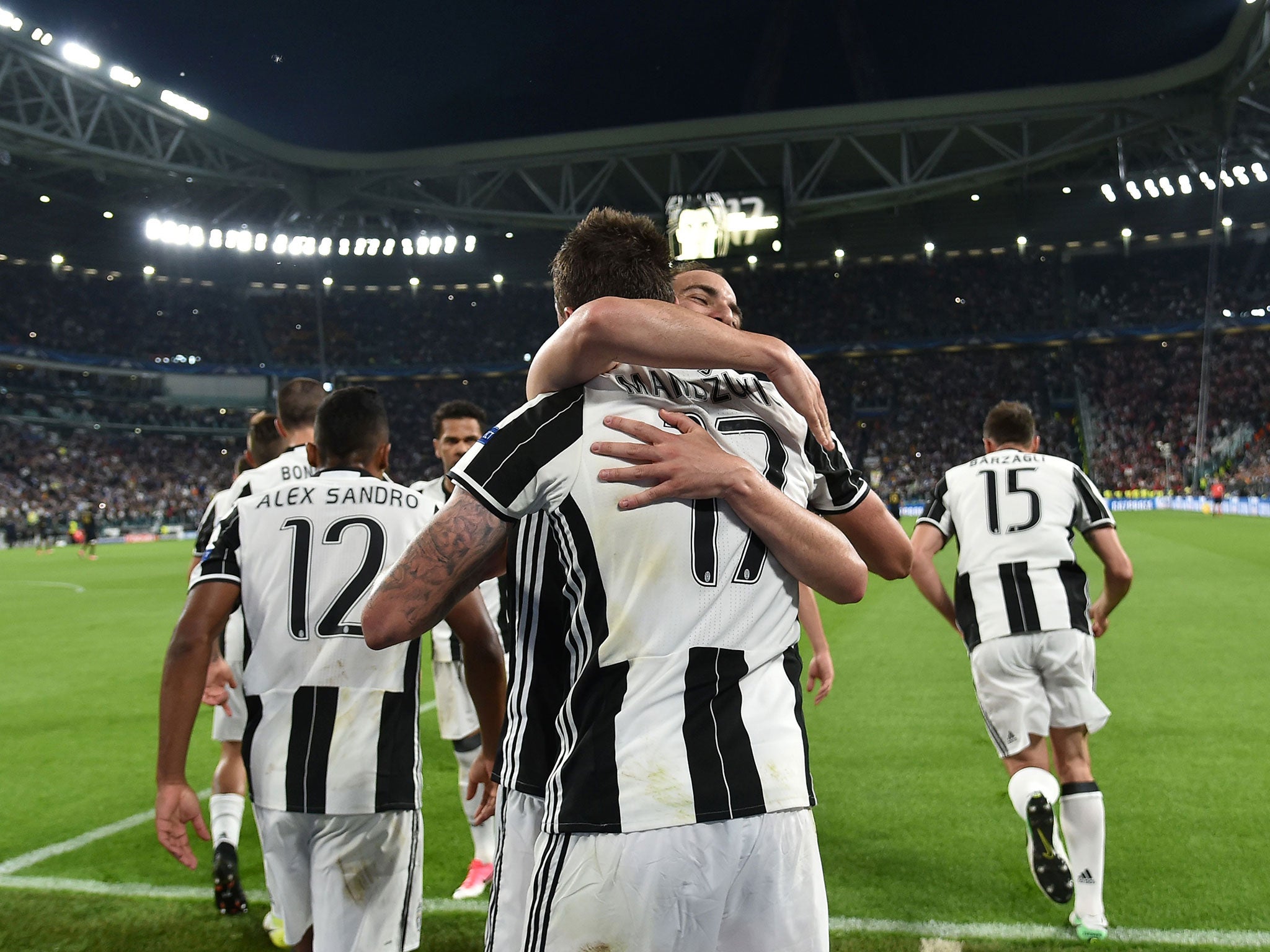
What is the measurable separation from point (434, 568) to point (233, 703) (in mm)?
3849

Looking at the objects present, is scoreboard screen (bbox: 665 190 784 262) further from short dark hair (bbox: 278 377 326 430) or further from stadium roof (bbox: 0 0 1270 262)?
short dark hair (bbox: 278 377 326 430)

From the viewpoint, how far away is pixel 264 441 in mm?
5957

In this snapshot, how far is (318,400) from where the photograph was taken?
428cm

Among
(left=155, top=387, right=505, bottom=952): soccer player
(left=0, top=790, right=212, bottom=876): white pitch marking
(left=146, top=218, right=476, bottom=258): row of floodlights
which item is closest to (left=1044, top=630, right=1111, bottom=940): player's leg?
(left=155, top=387, right=505, bottom=952): soccer player

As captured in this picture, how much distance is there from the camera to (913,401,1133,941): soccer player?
454 centimetres

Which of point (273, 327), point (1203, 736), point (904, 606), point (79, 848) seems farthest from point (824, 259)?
point (79, 848)

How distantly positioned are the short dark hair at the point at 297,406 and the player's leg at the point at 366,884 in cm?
219

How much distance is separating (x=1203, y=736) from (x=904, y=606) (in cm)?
773

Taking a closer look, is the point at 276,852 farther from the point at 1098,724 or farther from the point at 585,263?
the point at 1098,724

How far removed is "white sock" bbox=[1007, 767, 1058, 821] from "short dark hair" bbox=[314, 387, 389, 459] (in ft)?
10.3

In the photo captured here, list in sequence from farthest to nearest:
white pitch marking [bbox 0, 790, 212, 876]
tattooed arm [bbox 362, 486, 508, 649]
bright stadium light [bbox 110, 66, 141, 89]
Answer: bright stadium light [bbox 110, 66, 141, 89] < white pitch marking [bbox 0, 790, 212, 876] < tattooed arm [bbox 362, 486, 508, 649]

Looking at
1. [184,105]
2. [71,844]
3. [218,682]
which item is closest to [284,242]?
[184,105]

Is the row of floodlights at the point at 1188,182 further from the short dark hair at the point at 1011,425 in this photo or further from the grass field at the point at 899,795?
the short dark hair at the point at 1011,425

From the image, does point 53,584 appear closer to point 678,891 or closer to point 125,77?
point 125,77
